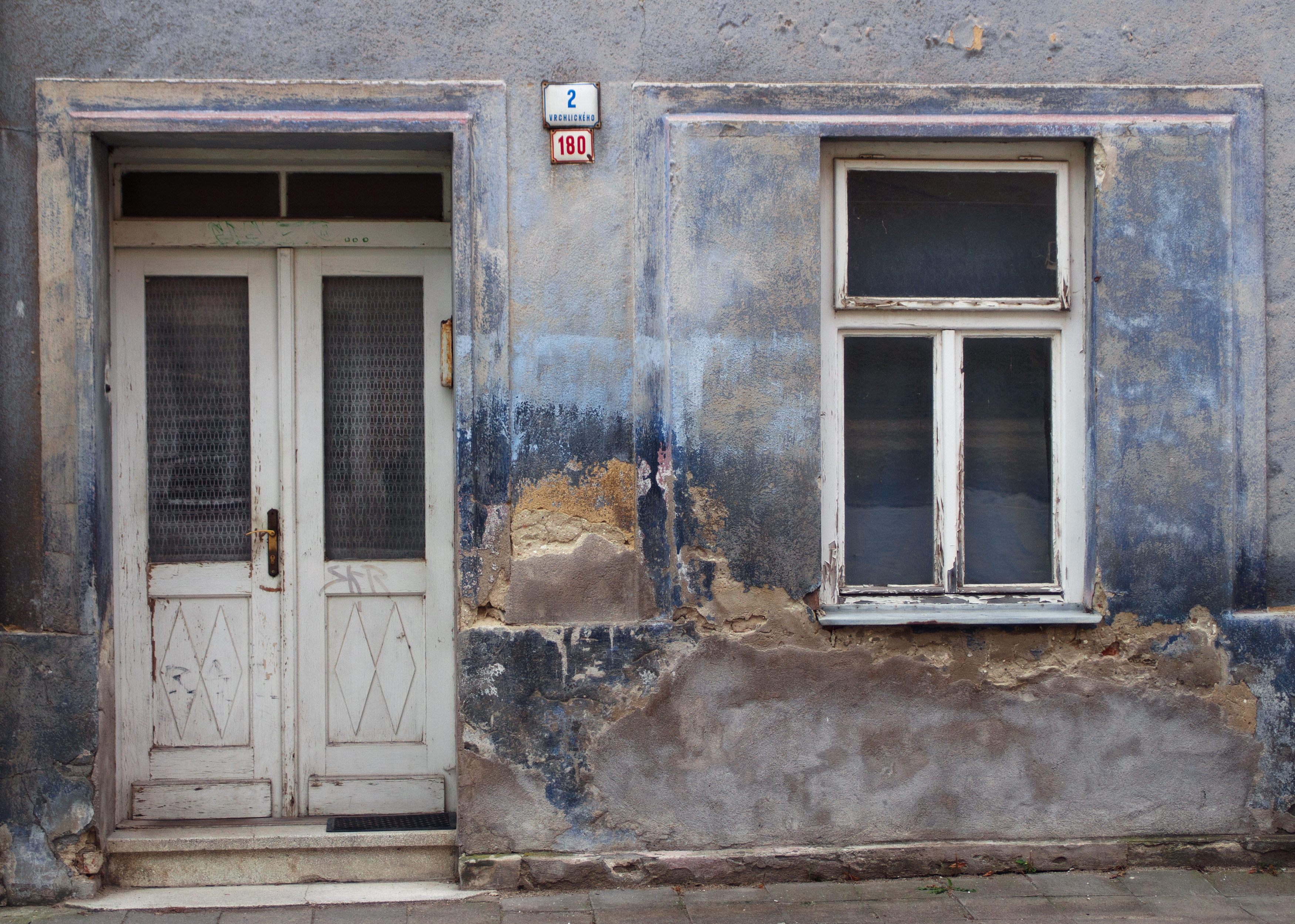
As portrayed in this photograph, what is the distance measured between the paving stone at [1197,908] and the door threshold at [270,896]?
2.36 meters

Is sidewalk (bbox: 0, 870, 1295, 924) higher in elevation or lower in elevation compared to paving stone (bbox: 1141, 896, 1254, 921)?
higher

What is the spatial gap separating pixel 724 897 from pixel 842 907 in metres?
0.41

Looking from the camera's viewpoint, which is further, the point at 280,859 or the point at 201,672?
the point at 201,672

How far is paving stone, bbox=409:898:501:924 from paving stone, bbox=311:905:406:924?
4 cm

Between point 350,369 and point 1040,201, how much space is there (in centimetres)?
279

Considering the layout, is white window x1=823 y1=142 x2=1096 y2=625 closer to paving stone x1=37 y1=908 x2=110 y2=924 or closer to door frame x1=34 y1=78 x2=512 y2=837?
door frame x1=34 y1=78 x2=512 y2=837

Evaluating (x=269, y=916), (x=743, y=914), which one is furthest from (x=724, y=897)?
(x=269, y=916)

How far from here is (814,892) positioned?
3551mm

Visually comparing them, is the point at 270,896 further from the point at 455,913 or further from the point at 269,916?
the point at 455,913

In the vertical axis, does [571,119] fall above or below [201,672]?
above

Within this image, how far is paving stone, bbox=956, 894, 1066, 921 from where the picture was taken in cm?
336

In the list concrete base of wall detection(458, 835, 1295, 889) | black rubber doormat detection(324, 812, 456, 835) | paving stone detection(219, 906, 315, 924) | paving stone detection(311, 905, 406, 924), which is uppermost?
black rubber doormat detection(324, 812, 456, 835)

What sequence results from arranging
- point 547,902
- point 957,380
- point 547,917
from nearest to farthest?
point 547,917 < point 547,902 < point 957,380

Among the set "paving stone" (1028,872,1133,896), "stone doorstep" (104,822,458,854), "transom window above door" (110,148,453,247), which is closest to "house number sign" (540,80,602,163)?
"transom window above door" (110,148,453,247)
